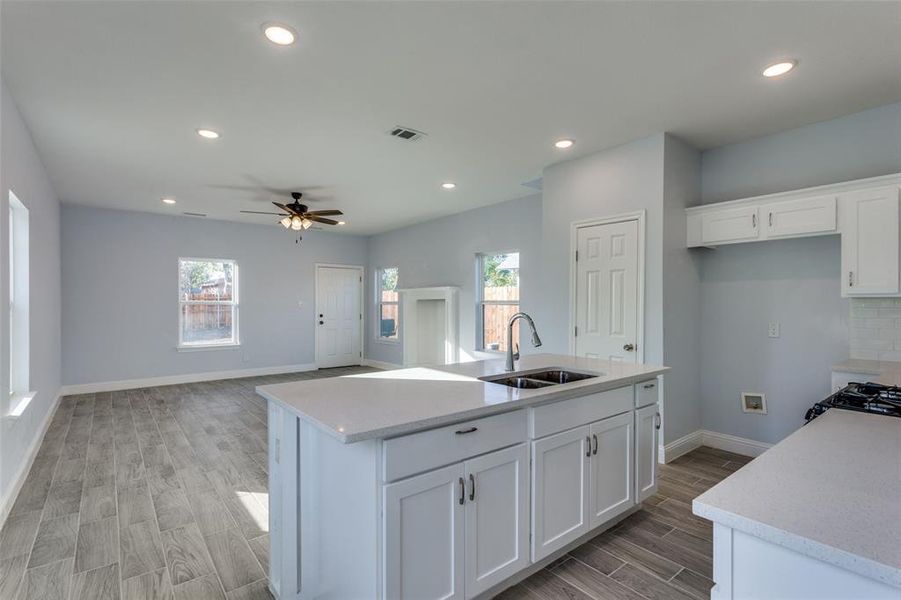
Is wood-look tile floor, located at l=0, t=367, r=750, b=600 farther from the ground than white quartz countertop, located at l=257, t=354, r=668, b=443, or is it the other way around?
white quartz countertop, located at l=257, t=354, r=668, b=443

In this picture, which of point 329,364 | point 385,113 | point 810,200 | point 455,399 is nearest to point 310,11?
point 385,113

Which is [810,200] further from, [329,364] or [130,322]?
[130,322]

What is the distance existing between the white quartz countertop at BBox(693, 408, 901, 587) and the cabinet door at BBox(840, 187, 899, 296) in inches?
84.8

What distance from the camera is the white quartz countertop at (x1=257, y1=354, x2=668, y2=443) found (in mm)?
1495

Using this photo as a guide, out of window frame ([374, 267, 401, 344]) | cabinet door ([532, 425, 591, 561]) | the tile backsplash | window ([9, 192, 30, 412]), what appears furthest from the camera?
window frame ([374, 267, 401, 344])

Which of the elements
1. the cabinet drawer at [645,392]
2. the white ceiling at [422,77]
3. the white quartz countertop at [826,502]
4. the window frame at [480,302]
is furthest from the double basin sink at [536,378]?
the window frame at [480,302]

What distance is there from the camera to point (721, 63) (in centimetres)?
247

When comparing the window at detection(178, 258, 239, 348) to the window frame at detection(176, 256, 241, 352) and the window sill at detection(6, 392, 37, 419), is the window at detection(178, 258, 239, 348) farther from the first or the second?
the window sill at detection(6, 392, 37, 419)

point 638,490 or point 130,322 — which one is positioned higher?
point 130,322

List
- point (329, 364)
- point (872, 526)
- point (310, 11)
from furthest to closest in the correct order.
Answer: point (329, 364)
point (310, 11)
point (872, 526)

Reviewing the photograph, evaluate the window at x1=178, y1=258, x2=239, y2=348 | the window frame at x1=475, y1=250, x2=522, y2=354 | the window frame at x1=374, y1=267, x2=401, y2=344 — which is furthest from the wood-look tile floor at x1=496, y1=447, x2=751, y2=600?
the window at x1=178, y1=258, x2=239, y2=348

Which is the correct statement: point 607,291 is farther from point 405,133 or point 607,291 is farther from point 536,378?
point 405,133

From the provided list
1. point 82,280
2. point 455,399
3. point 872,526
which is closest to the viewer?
point 872,526

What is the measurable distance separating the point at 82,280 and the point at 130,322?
0.83 metres
